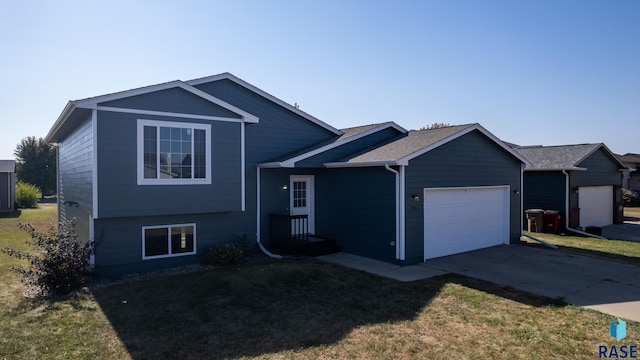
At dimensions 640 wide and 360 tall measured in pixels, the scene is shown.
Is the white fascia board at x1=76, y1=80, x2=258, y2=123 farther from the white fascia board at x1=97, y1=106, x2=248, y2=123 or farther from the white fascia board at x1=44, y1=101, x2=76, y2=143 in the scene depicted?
the white fascia board at x1=44, y1=101, x2=76, y2=143

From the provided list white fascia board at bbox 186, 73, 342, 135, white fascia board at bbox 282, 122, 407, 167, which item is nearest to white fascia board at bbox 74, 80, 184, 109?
white fascia board at bbox 186, 73, 342, 135

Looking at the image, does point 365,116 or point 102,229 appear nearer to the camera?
point 102,229

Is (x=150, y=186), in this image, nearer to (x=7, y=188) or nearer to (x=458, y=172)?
(x=458, y=172)

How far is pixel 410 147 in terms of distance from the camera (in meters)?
10.5

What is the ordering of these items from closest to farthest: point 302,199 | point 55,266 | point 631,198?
point 55,266 < point 302,199 < point 631,198

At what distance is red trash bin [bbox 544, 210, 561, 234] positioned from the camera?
15.8 m

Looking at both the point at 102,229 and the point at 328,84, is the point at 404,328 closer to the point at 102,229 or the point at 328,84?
the point at 102,229

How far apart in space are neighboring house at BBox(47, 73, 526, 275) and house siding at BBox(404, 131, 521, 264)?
4cm

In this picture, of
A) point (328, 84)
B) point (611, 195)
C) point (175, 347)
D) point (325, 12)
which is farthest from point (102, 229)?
point (611, 195)

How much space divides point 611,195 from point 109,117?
22.6 m

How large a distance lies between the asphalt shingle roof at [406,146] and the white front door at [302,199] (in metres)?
2.04

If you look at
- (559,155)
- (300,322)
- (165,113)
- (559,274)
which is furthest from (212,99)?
(559,155)

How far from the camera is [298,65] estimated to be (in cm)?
1441

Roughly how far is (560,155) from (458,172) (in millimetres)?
9926
